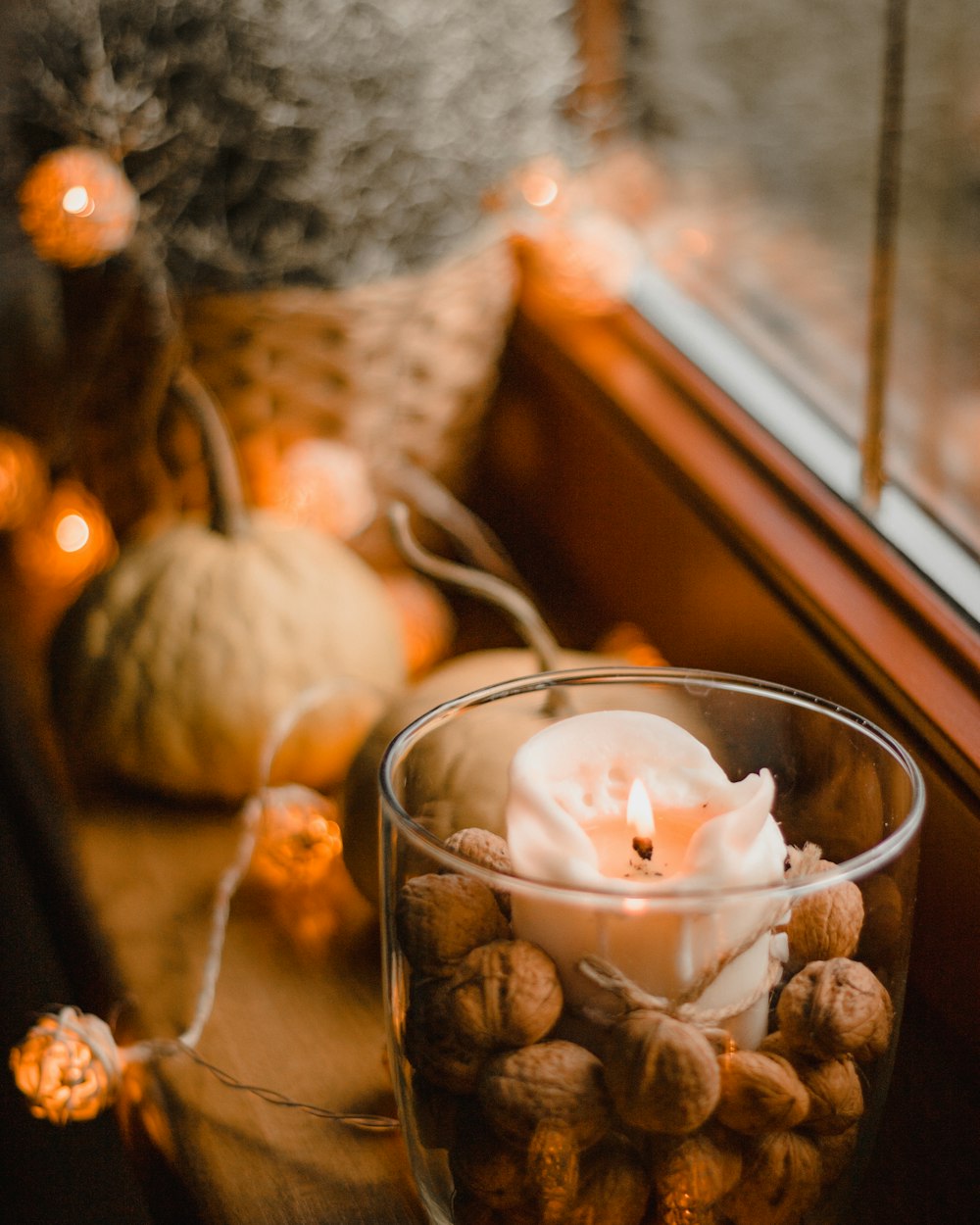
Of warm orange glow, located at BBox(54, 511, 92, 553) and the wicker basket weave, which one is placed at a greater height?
the wicker basket weave

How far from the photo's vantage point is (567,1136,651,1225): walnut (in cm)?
25

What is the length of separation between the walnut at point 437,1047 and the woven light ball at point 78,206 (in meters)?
0.48

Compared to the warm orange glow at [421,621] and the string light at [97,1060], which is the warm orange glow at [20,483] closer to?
the warm orange glow at [421,621]

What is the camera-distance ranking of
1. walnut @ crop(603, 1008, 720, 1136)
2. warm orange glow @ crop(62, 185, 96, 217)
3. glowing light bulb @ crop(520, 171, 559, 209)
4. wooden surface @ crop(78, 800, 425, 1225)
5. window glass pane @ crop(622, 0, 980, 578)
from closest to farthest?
1. walnut @ crop(603, 1008, 720, 1136)
2. wooden surface @ crop(78, 800, 425, 1225)
3. window glass pane @ crop(622, 0, 980, 578)
4. warm orange glow @ crop(62, 185, 96, 217)
5. glowing light bulb @ crop(520, 171, 559, 209)

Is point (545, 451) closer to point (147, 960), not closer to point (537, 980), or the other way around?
point (147, 960)

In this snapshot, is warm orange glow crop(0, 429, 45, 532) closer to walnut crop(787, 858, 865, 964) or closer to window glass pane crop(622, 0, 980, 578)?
window glass pane crop(622, 0, 980, 578)

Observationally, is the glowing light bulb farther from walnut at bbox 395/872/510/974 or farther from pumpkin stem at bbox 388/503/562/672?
walnut at bbox 395/872/510/974

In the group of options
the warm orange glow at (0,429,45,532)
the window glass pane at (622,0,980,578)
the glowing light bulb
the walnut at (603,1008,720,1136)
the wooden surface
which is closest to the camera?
the walnut at (603,1008,720,1136)

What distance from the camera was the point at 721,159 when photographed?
26.8 inches

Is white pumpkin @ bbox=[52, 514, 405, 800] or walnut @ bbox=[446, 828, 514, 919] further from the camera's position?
white pumpkin @ bbox=[52, 514, 405, 800]

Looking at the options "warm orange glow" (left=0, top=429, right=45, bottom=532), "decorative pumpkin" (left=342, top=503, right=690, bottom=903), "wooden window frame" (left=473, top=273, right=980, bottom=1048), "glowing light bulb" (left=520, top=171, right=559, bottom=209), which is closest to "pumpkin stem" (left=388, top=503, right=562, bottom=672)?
"decorative pumpkin" (left=342, top=503, right=690, bottom=903)

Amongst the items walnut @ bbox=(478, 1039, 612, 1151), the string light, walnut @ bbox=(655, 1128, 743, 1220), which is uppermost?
walnut @ bbox=(478, 1039, 612, 1151)

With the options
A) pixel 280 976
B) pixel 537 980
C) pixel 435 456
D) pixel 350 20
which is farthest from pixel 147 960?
pixel 350 20

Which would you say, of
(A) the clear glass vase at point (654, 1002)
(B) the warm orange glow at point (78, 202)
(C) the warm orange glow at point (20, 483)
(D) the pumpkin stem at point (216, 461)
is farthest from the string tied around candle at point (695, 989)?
(C) the warm orange glow at point (20, 483)
